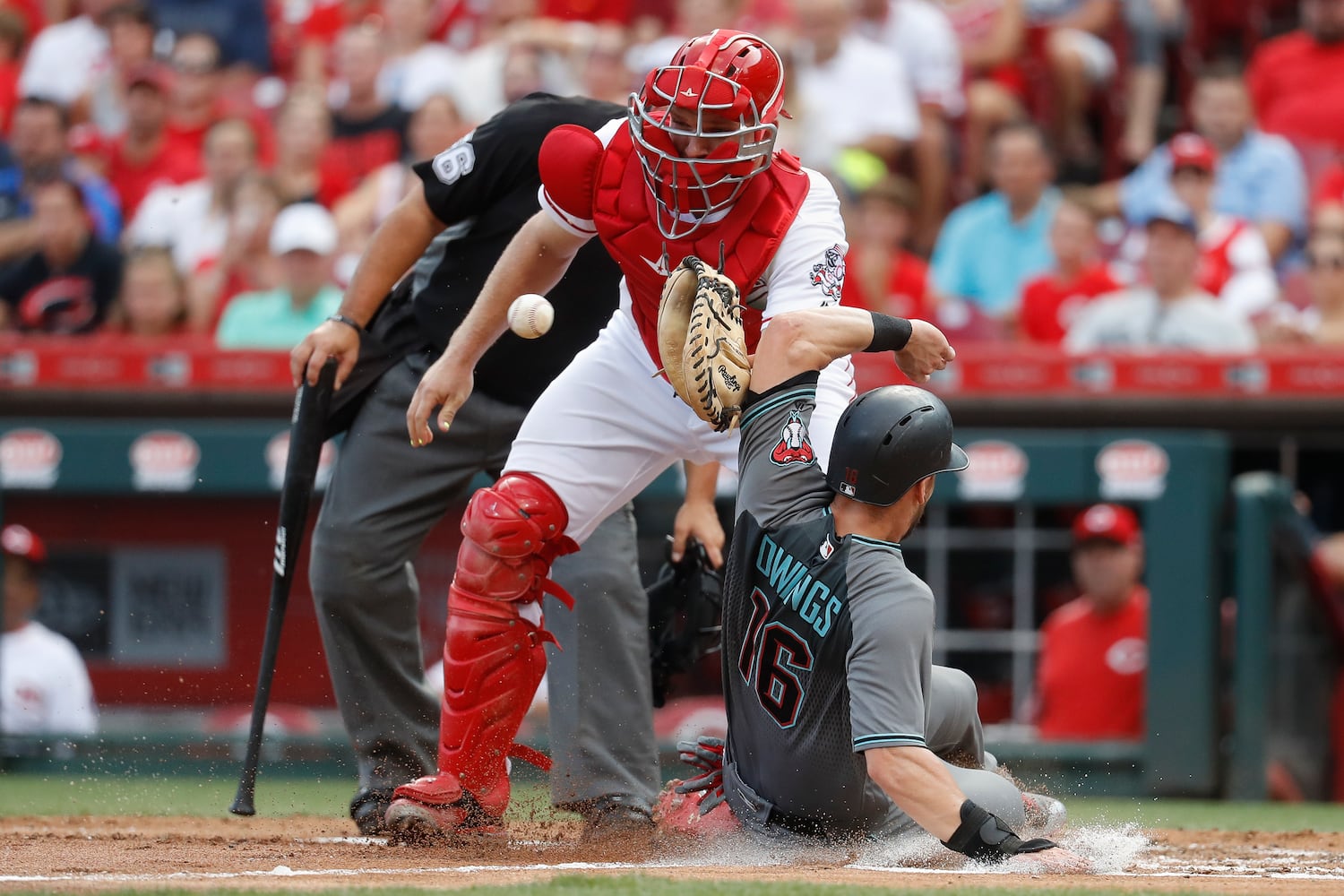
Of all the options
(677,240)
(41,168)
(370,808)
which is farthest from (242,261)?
(677,240)

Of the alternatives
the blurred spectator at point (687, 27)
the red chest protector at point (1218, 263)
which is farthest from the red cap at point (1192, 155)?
the blurred spectator at point (687, 27)

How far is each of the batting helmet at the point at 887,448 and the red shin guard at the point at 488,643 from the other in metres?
0.77

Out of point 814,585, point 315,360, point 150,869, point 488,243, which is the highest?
point 488,243

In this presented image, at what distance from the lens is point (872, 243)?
25.5ft

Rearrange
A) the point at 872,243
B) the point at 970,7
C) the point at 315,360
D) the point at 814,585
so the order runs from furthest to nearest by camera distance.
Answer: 1. the point at 970,7
2. the point at 872,243
3. the point at 315,360
4. the point at 814,585

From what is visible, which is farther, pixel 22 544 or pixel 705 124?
pixel 22 544

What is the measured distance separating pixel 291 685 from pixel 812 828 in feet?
10.3

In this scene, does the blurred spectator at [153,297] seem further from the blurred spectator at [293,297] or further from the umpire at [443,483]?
the umpire at [443,483]

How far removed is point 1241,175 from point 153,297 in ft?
15.4

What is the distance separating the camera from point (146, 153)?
9.24 m

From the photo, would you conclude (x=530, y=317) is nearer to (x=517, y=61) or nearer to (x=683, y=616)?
(x=683, y=616)

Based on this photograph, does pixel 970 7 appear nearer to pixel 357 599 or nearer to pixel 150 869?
pixel 357 599

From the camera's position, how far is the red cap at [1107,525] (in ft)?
20.3

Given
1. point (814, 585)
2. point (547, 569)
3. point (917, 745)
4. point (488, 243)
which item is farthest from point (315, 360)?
point (917, 745)
